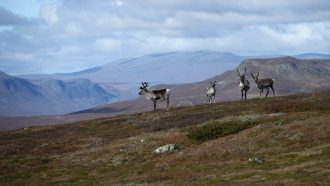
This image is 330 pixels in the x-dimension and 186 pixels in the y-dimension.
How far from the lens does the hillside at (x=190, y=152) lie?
33875 millimetres

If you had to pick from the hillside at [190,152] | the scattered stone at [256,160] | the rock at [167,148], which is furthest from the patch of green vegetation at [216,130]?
the scattered stone at [256,160]

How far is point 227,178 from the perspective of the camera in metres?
32.0

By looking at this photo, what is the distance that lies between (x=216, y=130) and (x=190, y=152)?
21.7 feet

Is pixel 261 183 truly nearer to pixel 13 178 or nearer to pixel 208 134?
pixel 208 134

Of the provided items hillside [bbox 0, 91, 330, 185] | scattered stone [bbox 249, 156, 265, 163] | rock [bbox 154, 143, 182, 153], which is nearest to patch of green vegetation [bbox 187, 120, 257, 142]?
hillside [bbox 0, 91, 330, 185]

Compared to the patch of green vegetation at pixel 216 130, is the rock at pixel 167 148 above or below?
below

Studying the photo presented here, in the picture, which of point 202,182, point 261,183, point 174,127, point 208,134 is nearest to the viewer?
point 261,183

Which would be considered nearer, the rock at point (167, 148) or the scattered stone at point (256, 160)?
the scattered stone at point (256, 160)

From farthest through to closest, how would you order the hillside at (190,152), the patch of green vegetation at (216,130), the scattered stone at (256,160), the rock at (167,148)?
the patch of green vegetation at (216,130) → the rock at (167,148) → the scattered stone at (256,160) → the hillside at (190,152)

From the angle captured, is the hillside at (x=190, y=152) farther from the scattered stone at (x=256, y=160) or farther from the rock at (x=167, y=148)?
the rock at (x=167, y=148)

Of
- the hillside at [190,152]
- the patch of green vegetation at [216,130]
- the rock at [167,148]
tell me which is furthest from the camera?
the patch of green vegetation at [216,130]

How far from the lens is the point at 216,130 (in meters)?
50.6

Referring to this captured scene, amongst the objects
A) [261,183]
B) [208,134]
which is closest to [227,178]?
[261,183]

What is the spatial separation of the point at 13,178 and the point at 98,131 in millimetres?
24613
